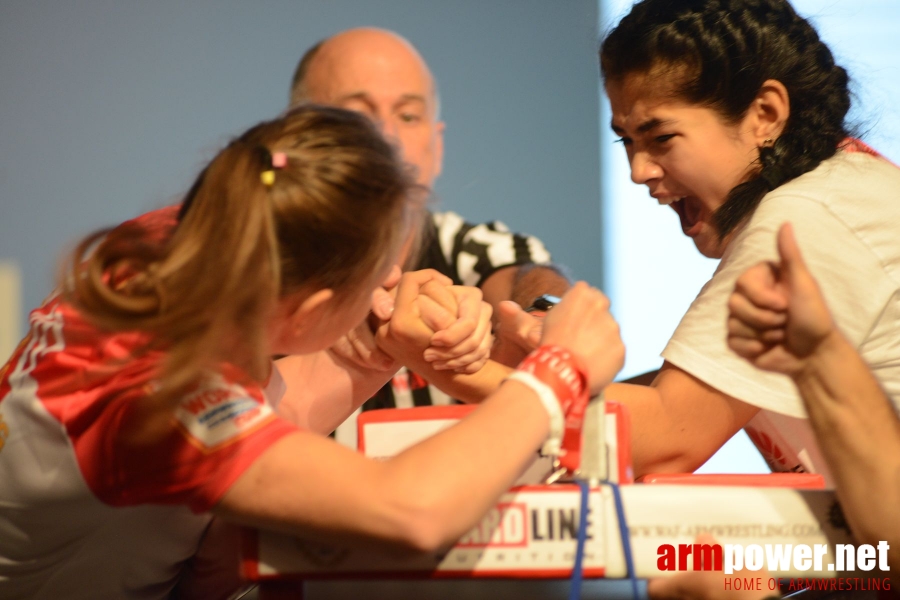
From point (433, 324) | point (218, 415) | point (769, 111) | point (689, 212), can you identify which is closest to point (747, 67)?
point (769, 111)

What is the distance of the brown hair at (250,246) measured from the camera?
684mm

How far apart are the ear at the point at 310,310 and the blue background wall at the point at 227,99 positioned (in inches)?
54.4

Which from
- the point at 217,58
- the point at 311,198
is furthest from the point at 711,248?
the point at 217,58

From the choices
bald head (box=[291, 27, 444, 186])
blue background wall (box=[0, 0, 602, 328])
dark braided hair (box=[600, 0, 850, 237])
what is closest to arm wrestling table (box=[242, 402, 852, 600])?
dark braided hair (box=[600, 0, 850, 237])

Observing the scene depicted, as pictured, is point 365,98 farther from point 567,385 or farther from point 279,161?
point 567,385

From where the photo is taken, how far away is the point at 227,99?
7.84 feet

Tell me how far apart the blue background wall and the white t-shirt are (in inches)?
45.8

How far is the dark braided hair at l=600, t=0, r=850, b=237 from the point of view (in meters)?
1.15

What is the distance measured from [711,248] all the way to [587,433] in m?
0.63

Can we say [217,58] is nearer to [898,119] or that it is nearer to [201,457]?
[898,119]

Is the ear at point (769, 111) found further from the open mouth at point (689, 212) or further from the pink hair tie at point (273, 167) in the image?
the pink hair tie at point (273, 167)

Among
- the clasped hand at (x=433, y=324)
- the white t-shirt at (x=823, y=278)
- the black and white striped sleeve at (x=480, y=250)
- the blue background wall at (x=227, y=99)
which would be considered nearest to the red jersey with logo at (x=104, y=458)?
the clasped hand at (x=433, y=324)

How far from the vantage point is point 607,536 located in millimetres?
676

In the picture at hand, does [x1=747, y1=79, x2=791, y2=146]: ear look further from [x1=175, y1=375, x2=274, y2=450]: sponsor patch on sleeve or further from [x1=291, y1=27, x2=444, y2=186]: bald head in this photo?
[x1=291, y1=27, x2=444, y2=186]: bald head
